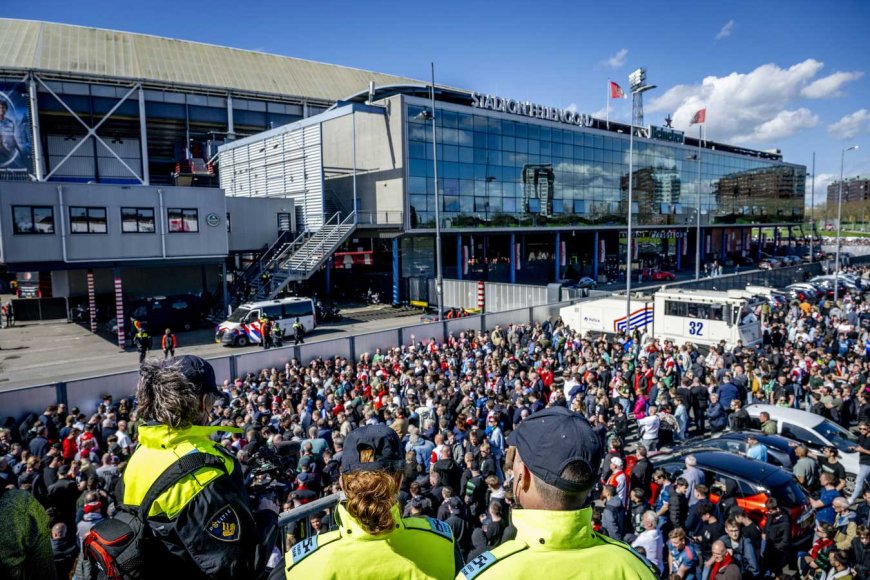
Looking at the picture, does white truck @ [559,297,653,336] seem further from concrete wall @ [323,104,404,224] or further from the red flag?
concrete wall @ [323,104,404,224]

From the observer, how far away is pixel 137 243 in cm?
2759

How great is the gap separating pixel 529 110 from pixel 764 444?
3884 centimetres

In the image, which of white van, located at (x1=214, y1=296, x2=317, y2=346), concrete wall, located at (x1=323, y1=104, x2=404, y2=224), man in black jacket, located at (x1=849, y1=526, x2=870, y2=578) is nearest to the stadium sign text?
concrete wall, located at (x1=323, y1=104, x2=404, y2=224)

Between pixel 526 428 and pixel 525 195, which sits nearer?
pixel 526 428

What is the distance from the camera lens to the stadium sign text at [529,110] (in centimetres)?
4138

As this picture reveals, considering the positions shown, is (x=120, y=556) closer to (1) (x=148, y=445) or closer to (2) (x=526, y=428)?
(1) (x=148, y=445)

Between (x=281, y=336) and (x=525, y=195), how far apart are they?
27287 mm

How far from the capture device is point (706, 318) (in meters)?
21.2

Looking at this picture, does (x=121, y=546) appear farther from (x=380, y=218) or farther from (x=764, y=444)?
(x=380, y=218)

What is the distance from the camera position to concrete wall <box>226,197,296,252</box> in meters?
36.2

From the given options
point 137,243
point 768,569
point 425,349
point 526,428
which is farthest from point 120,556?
point 137,243

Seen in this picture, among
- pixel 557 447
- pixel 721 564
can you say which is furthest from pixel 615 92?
pixel 557 447

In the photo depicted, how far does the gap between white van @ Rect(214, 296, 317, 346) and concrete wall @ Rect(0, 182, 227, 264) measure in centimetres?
629

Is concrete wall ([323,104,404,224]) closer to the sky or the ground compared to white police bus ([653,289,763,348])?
closer to the sky
